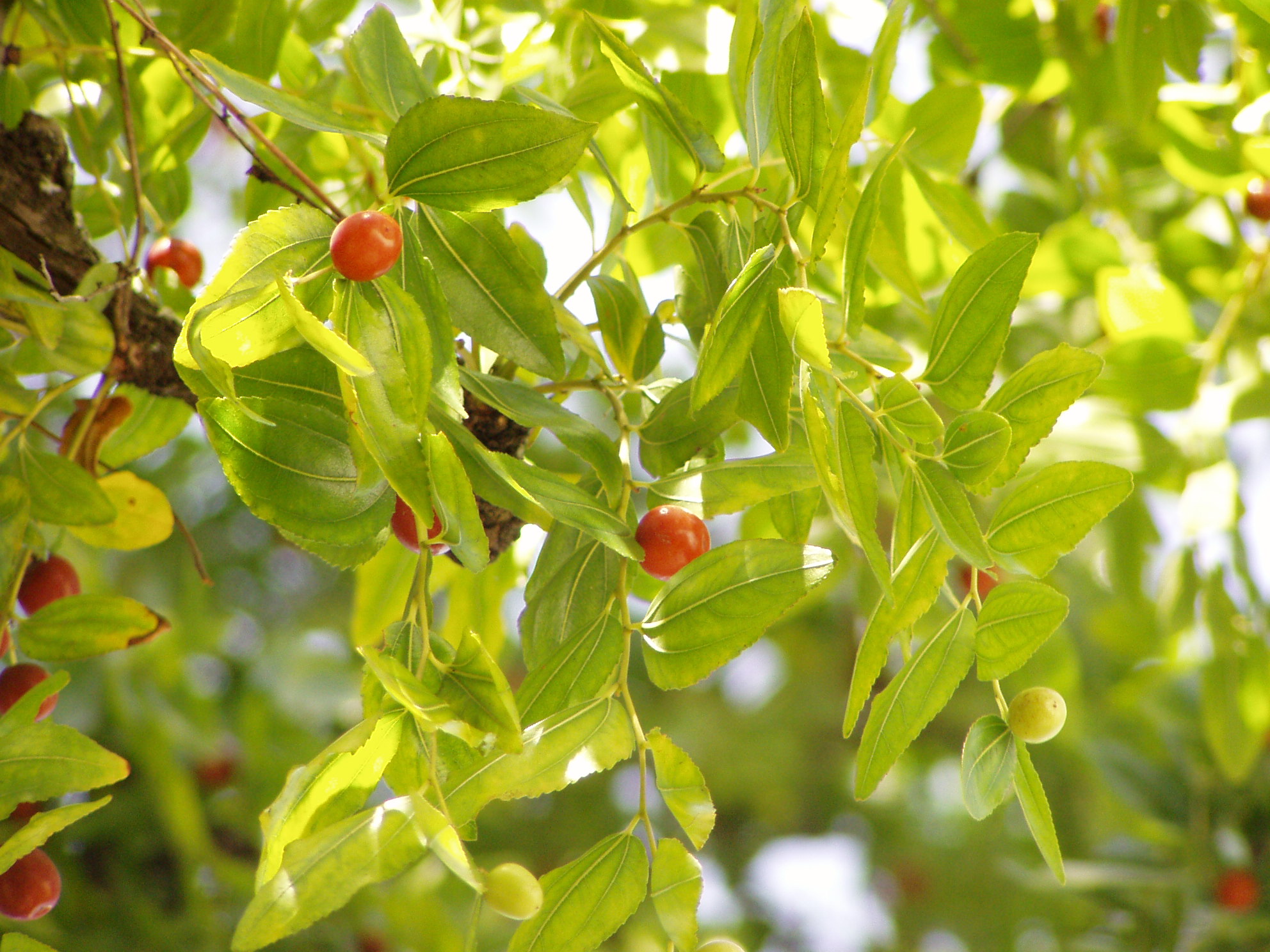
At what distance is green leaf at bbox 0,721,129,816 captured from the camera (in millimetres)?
516

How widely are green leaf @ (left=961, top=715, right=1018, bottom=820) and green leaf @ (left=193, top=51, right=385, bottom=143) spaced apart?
1.34ft

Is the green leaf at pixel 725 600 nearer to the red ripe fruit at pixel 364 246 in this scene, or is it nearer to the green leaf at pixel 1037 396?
the green leaf at pixel 1037 396

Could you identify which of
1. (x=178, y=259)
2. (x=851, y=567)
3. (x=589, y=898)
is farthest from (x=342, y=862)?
(x=851, y=567)

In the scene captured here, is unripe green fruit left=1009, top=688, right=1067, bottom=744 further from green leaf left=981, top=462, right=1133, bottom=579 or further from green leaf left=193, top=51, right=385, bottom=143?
green leaf left=193, top=51, right=385, bottom=143

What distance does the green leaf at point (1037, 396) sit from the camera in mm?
486

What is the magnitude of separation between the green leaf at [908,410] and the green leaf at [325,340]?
233 mm

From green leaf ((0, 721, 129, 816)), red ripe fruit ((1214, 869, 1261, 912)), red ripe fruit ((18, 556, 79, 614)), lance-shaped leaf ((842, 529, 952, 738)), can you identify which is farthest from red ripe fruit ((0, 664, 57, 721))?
red ripe fruit ((1214, 869, 1261, 912))

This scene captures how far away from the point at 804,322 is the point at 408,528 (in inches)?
9.7

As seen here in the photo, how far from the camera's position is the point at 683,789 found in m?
0.51

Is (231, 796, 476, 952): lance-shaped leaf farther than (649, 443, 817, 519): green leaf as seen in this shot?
No

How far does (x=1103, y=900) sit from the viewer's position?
4.72 feet

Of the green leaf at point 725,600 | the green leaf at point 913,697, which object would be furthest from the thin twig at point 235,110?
the green leaf at point 913,697

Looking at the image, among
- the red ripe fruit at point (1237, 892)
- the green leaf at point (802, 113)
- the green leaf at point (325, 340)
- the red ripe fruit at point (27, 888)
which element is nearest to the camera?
the green leaf at point (325, 340)

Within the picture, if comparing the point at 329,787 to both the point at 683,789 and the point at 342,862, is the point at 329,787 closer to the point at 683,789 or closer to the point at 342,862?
the point at 342,862
